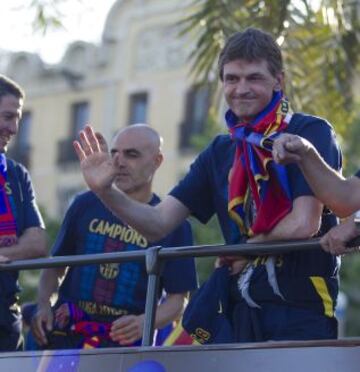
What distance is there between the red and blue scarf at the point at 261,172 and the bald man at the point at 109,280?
140 centimetres

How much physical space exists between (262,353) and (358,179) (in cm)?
81

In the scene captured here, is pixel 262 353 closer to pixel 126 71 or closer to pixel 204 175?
pixel 204 175

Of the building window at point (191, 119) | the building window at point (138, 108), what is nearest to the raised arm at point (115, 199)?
the building window at point (191, 119)

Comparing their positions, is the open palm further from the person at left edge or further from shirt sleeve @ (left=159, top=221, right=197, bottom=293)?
shirt sleeve @ (left=159, top=221, right=197, bottom=293)

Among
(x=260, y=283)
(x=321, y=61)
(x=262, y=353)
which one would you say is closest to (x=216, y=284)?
(x=260, y=283)

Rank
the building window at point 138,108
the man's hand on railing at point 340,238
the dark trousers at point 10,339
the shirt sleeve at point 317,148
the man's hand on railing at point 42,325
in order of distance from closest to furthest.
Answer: the man's hand on railing at point 340,238, the shirt sleeve at point 317,148, the dark trousers at point 10,339, the man's hand on railing at point 42,325, the building window at point 138,108

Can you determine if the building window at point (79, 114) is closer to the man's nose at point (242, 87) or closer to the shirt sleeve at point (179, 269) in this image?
the shirt sleeve at point (179, 269)

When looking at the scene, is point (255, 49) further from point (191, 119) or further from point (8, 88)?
point (191, 119)

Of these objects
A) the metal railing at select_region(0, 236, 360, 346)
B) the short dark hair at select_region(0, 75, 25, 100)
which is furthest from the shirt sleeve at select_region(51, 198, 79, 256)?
the metal railing at select_region(0, 236, 360, 346)

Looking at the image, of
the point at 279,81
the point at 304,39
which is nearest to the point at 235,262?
the point at 279,81

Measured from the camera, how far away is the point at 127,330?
7977 millimetres

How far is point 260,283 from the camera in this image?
652cm

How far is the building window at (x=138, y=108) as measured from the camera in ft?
133

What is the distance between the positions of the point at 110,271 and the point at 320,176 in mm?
2234
